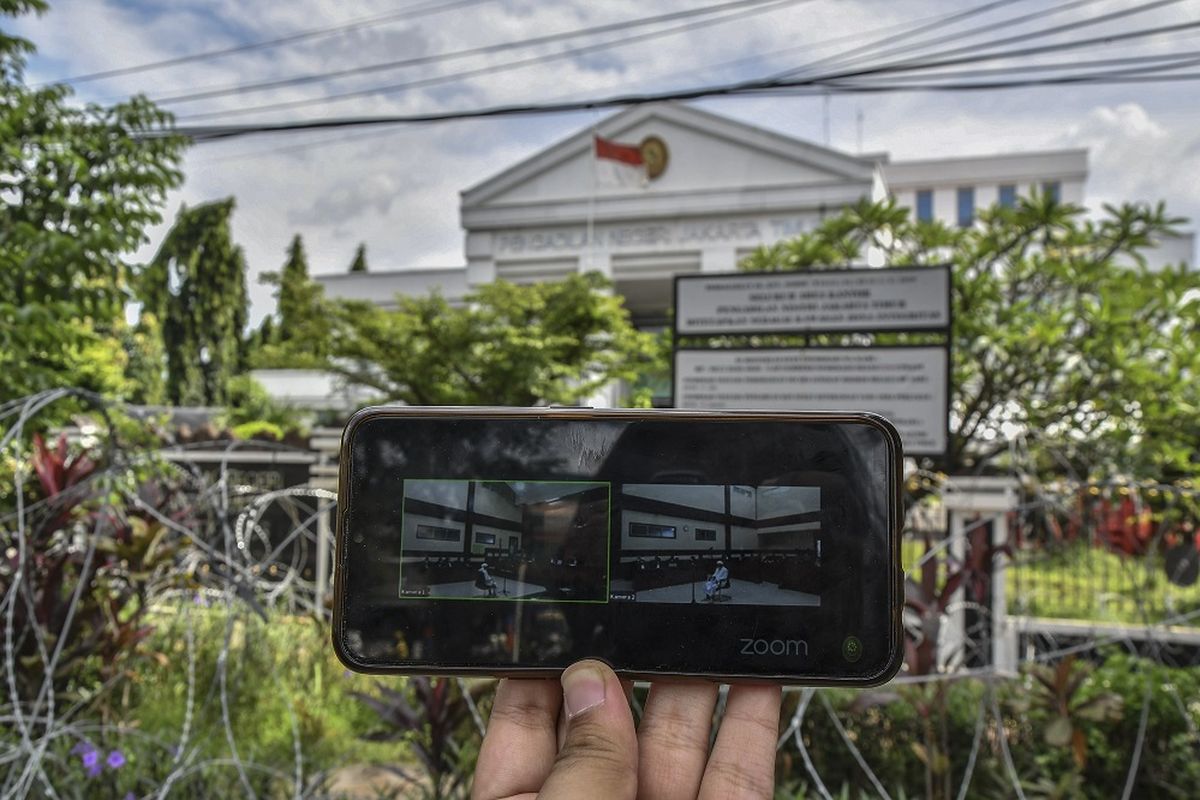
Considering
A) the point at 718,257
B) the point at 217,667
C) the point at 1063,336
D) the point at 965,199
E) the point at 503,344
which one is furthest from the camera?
the point at 965,199

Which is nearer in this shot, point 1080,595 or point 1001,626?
point 1001,626

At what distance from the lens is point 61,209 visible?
14.3 ft

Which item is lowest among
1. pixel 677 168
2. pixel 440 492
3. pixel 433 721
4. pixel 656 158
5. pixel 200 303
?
pixel 433 721

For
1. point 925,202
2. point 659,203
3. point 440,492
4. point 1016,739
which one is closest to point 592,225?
point 659,203

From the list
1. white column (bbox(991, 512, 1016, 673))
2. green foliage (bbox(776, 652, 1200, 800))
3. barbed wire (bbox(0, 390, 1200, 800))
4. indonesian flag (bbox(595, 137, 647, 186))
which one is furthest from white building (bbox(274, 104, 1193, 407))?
green foliage (bbox(776, 652, 1200, 800))

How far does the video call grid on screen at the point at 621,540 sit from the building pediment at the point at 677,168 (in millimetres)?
15194

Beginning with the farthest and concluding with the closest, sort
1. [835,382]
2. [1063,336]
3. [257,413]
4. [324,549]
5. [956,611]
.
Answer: [257,413] → [324,549] → [1063,336] → [835,382] → [956,611]

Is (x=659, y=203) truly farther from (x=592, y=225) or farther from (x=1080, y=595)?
(x=1080, y=595)

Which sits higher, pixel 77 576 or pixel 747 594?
pixel 747 594

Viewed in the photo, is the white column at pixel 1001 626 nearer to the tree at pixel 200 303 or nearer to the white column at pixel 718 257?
the white column at pixel 718 257

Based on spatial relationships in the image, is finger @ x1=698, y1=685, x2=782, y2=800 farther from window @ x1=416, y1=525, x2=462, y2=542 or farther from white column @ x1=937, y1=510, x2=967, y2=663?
white column @ x1=937, y1=510, x2=967, y2=663

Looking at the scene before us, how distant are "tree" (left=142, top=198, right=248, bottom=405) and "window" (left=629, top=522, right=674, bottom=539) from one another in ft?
76.3

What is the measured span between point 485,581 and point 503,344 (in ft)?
31.5

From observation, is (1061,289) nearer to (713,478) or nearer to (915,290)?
(915,290)
